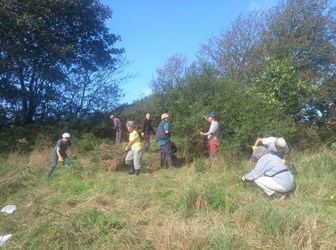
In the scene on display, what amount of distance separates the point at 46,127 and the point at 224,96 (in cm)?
794

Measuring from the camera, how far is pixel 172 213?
5.12 metres

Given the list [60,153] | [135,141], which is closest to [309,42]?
[135,141]

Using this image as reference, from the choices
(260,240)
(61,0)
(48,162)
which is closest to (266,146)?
(260,240)

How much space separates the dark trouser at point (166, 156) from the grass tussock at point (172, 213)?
1.45 m

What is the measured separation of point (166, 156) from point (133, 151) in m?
0.98

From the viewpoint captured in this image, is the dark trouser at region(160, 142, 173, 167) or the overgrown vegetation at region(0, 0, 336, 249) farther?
the dark trouser at region(160, 142, 173, 167)

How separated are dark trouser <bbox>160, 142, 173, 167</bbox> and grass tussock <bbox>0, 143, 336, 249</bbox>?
1.45 metres

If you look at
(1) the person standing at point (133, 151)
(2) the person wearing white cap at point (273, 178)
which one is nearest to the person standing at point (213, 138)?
(1) the person standing at point (133, 151)

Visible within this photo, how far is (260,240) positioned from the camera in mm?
4195

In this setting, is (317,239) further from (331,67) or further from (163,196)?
(331,67)

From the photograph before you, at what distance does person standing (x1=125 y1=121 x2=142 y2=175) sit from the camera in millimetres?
8539

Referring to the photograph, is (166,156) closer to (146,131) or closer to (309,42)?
(146,131)

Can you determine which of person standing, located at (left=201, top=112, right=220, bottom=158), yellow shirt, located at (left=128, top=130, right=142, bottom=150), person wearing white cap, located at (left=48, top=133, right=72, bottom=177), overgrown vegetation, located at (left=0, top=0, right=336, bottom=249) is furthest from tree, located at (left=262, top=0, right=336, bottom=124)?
person wearing white cap, located at (left=48, top=133, right=72, bottom=177)

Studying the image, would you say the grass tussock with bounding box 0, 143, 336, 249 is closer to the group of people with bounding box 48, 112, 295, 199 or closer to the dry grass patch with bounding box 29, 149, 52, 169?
the group of people with bounding box 48, 112, 295, 199
